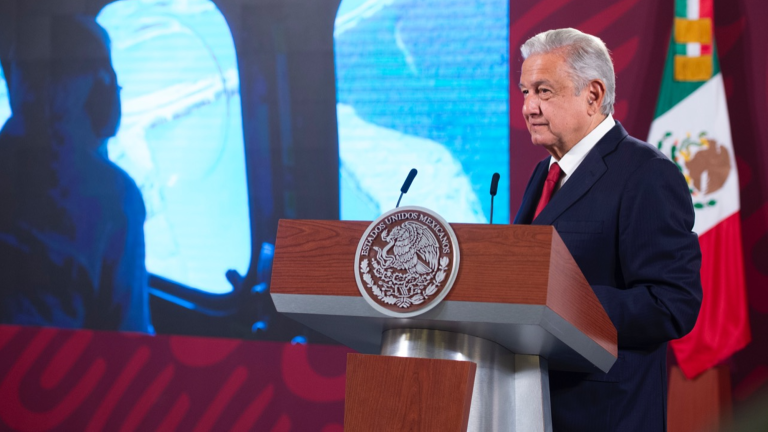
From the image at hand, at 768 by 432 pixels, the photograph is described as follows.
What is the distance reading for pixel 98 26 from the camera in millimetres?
3715

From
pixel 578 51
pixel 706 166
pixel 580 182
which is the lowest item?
pixel 706 166

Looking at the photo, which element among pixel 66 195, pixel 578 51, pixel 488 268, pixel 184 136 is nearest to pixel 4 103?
pixel 66 195

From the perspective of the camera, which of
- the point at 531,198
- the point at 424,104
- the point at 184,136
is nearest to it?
the point at 531,198

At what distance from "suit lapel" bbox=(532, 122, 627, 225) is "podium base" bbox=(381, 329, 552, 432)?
350 millimetres

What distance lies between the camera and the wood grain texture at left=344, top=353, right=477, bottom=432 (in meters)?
1.03

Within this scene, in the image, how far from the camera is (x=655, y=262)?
136 centimetres

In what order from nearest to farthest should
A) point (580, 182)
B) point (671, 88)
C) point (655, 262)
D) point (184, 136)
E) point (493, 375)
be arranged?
1. point (493, 375)
2. point (655, 262)
3. point (580, 182)
4. point (671, 88)
5. point (184, 136)

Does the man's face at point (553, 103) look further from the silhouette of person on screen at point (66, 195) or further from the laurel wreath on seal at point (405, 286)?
the silhouette of person on screen at point (66, 195)

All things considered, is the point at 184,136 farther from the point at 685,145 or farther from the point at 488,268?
the point at 488,268

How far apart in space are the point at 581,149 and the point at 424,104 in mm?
1787

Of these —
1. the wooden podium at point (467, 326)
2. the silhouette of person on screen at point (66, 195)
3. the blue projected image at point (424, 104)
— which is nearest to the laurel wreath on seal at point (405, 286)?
the wooden podium at point (467, 326)

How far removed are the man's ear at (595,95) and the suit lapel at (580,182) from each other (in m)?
0.09

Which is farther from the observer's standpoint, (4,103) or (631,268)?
(4,103)

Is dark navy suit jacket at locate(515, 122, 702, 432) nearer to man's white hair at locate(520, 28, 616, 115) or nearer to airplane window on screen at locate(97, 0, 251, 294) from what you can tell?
man's white hair at locate(520, 28, 616, 115)
